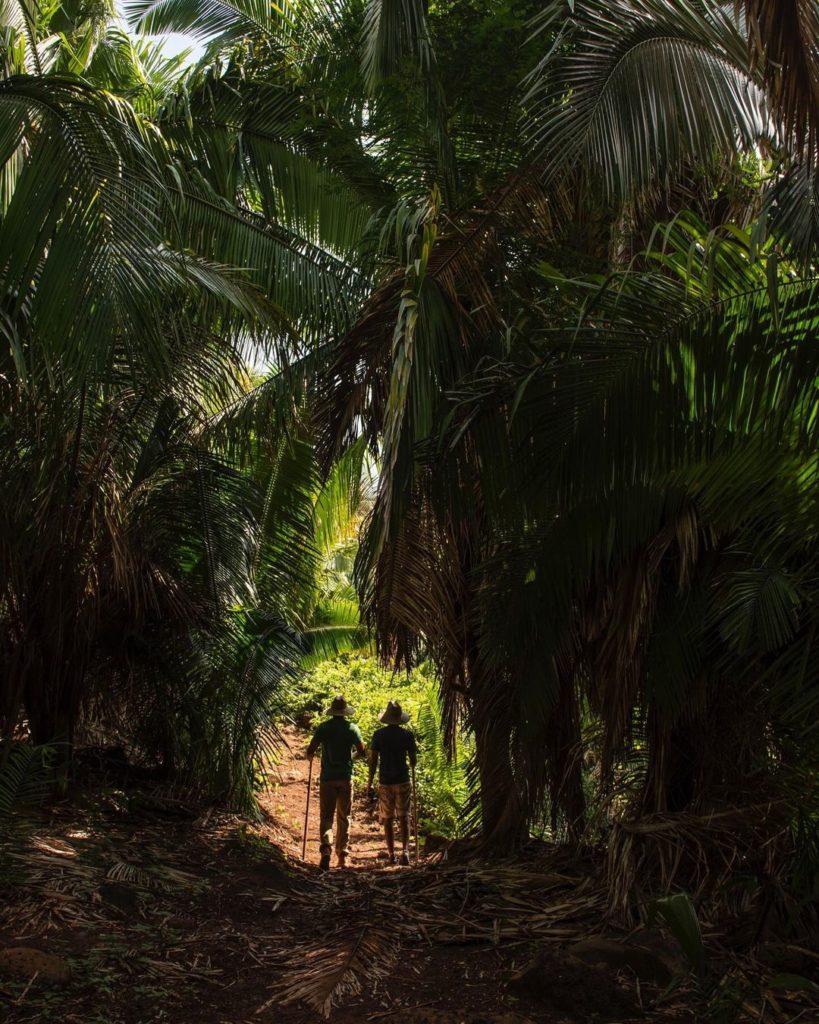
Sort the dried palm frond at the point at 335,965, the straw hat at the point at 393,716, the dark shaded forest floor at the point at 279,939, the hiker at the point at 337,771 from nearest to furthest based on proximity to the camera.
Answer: the dark shaded forest floor at the point at 279,939 < the dried palm frond at the point at 335,965 < the hiker at the point at 337,771 < the straw hat at the point at 393,716

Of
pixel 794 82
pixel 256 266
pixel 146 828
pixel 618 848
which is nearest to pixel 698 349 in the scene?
pixel 794 82

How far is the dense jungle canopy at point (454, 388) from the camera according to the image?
4000 mm

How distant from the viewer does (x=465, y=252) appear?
6250mm

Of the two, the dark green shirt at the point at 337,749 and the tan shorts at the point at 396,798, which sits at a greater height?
the dark green shirt at the point at 337,749

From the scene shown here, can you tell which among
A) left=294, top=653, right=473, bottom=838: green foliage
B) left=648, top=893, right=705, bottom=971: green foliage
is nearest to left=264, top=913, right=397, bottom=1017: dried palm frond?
left=648, top=893, right=705, bottom=971: green foliage

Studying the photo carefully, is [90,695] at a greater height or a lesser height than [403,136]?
lesser

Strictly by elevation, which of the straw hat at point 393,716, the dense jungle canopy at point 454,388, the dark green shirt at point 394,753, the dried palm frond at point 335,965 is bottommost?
the dried palm frond at point 335,965

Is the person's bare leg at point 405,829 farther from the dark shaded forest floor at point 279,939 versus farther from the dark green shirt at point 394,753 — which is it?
the dark shaded forest floor at point 279,939

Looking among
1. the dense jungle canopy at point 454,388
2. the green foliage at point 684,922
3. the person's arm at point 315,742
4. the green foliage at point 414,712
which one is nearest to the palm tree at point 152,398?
the dense jungle canopy at point 454,388

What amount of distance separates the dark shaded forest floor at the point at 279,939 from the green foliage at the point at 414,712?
214 centimetres

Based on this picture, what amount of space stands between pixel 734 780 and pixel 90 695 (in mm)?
5589

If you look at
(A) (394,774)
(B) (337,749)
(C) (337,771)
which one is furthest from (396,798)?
(B) (337,749)

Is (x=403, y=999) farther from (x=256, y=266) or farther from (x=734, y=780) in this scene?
(x=256, y=266)

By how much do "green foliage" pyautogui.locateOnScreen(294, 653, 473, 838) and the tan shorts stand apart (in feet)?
2.36
